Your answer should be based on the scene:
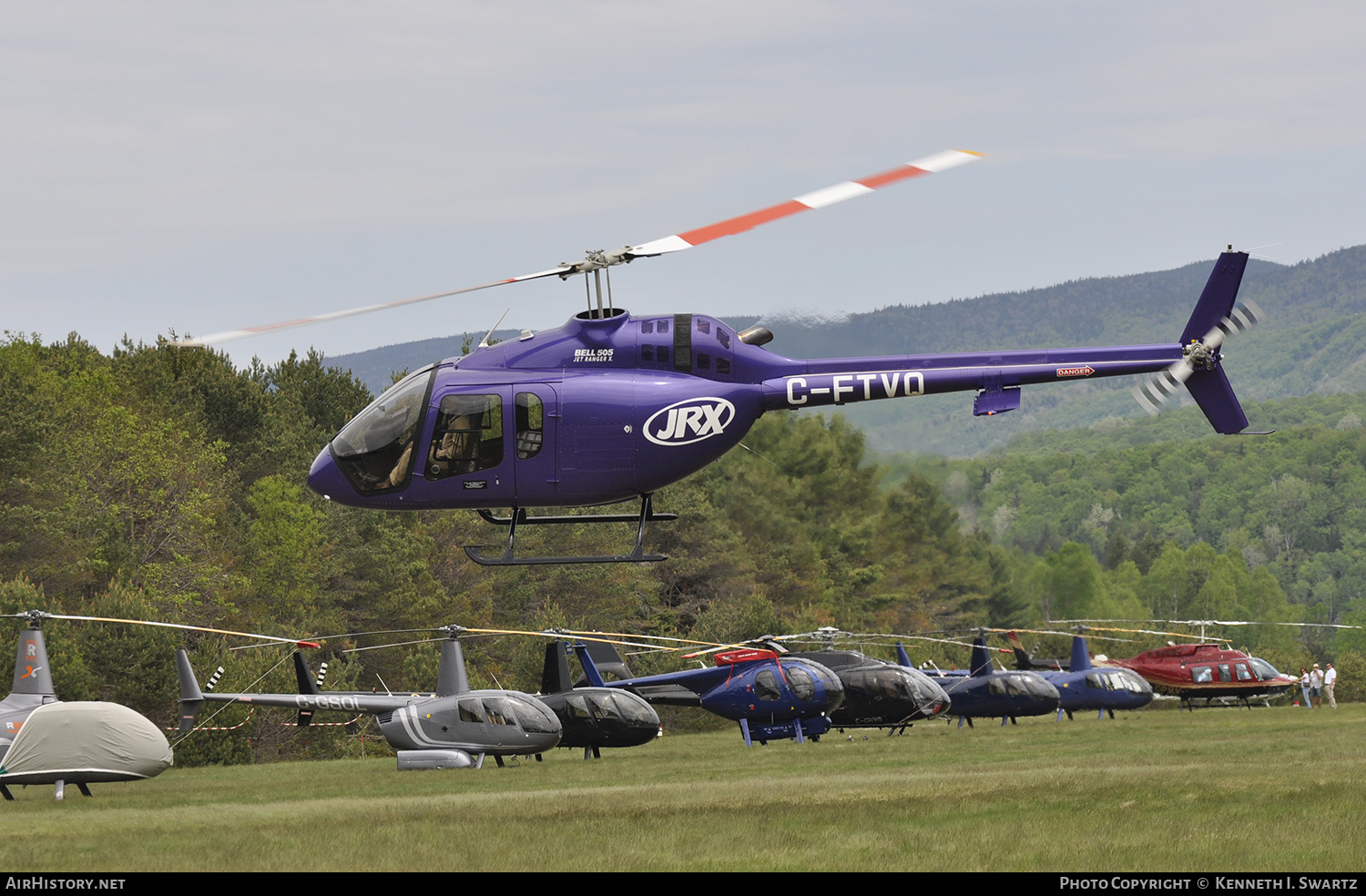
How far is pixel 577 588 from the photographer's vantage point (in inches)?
2594

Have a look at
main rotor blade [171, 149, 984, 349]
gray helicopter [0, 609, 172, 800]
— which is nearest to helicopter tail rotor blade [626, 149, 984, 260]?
main rotor blade [171, 149, 984, 349]

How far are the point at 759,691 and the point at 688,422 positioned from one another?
21243mm

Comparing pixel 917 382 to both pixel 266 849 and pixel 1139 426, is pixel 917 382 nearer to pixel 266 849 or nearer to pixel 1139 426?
pixel 266 849

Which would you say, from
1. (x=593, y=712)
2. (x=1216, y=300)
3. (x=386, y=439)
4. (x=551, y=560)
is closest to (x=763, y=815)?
(x=551, y=560)

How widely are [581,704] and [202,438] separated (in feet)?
98.9

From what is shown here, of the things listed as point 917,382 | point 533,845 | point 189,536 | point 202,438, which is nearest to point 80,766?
point 533,845

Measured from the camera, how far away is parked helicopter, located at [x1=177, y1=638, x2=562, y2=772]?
1329 inches

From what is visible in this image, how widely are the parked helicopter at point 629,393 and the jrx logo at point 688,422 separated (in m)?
0.02

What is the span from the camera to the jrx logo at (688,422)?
18109 mm

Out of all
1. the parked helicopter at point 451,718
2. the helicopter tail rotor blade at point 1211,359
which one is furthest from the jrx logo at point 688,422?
the parked helicopter at point 451,718

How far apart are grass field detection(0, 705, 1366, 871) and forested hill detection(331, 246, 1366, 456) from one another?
21.1 ft

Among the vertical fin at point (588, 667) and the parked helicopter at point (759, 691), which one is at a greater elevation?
the vertical fin at point (588, 667)

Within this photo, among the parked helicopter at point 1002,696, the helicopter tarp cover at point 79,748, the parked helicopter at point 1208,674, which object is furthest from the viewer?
the parked helicopter at point 1208,674

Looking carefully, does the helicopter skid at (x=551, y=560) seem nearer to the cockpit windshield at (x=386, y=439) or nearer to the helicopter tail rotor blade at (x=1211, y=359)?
the cockpit windshield at (x=386, y=439)
